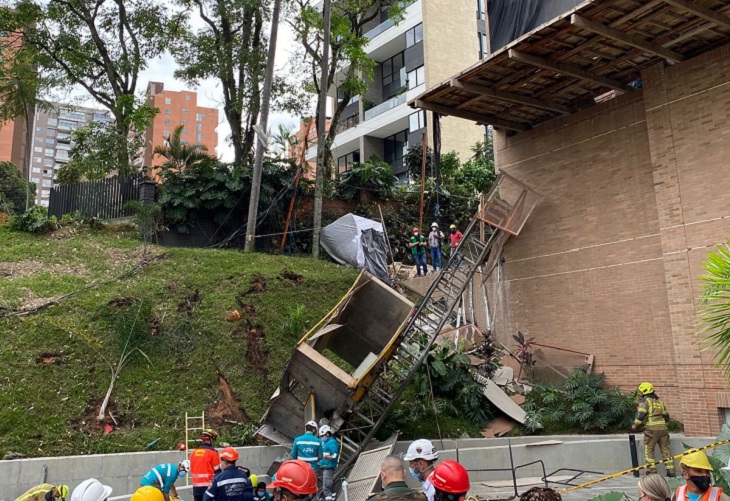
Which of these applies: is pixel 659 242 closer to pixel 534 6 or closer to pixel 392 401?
pixel 534 6

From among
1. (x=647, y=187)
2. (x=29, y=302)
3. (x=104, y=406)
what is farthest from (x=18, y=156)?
(x=647, y=187)

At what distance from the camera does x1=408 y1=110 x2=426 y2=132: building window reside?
35406 mm

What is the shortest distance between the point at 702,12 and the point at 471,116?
623 centimetres

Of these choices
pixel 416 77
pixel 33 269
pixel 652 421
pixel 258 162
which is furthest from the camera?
pixel 416 77

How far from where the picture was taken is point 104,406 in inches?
442

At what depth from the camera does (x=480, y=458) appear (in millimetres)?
11164

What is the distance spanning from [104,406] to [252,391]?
2975mm

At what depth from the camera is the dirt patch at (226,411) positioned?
38.8 feet

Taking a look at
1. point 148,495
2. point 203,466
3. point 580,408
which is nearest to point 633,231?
point 580,408

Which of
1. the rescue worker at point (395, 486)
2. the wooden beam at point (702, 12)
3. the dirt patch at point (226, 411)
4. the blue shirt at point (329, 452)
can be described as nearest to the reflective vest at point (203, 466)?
the blue shirt at point (329, 452)

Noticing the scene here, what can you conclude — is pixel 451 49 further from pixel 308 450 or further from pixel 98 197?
pixel 308 450

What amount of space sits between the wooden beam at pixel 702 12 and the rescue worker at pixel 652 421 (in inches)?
275

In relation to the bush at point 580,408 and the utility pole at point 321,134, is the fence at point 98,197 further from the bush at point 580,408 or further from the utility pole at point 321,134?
the bush at point 580,408

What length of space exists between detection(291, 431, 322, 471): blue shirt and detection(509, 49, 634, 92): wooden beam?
8.94 meters
